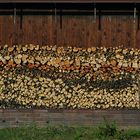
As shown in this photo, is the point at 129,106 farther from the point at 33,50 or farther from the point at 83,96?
the point at 33,50

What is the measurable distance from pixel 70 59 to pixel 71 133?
Result: 232cm

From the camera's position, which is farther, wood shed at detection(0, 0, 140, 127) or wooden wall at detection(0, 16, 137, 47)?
wooden wall at detection(0, 16, 137, 47)

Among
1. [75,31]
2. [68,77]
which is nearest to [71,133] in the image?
[68,77]

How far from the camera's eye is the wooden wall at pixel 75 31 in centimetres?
1415

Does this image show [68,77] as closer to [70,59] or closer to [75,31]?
[70,59]

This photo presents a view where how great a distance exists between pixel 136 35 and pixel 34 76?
2565mm

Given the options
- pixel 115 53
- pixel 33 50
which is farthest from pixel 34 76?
pixel 115 53

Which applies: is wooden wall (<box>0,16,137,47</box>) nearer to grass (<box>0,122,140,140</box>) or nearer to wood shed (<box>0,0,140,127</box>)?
wood shed (<box>0,0,140,127</box>)

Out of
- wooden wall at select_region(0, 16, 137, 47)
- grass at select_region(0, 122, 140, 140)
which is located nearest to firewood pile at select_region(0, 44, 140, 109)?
wooden wall at select_region(0, 16, 137, 47)

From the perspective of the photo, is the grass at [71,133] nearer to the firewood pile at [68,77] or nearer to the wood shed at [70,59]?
the wood shed at [70,59]

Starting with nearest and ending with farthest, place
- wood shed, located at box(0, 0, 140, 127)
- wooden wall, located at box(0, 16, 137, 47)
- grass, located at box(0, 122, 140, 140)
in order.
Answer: grass, located at box(0, 122, 140, 140)
wood shed, located at box(0, 0, 140, 127)
wooden wall, located at box(0, 16, 137, 47)

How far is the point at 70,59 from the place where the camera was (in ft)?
46.0

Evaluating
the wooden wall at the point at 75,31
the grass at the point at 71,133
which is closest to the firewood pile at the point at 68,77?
the wooden wall at the point at 75,31

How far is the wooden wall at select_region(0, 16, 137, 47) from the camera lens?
46.4 feet
